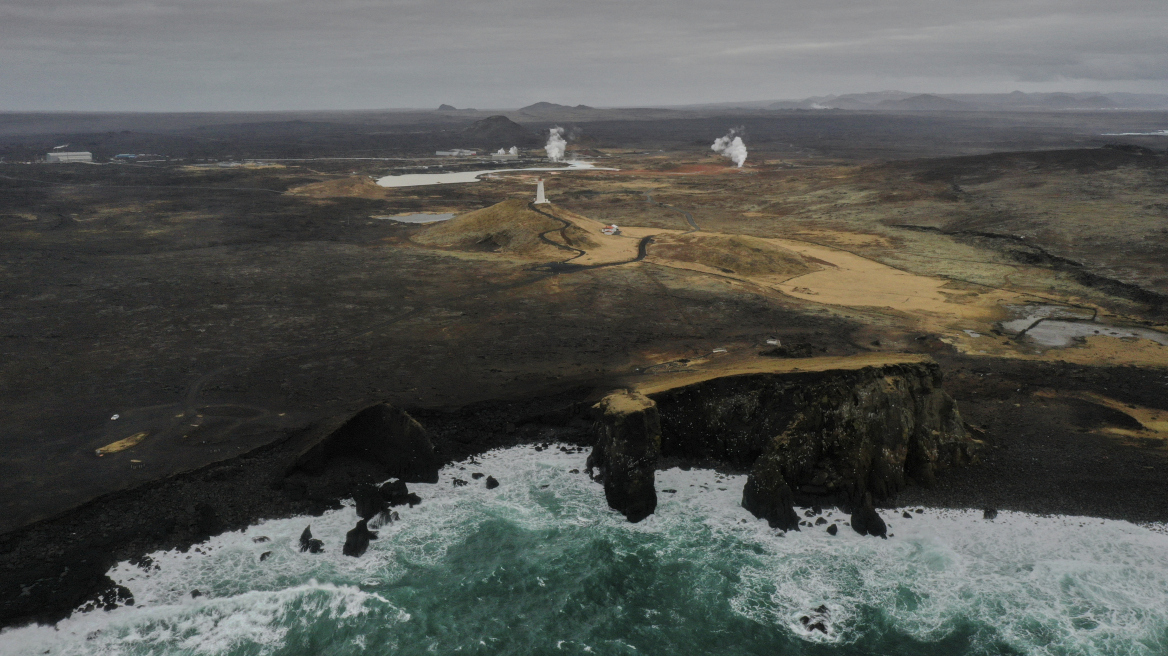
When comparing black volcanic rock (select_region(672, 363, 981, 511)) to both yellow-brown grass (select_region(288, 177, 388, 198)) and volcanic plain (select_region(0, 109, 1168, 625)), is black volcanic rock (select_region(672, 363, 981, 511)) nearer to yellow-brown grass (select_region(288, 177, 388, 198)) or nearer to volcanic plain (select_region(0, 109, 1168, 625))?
volcanic plain (select_region(0, 109, 1168, 625))

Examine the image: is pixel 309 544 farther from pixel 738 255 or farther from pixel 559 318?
pixel 738 255

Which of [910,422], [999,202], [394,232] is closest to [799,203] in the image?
[999,202]

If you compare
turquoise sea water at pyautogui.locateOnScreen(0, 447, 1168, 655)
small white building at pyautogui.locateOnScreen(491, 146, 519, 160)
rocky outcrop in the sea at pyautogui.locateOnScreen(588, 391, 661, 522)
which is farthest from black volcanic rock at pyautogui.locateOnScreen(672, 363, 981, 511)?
small white building at pyautogui.locateOnScreen(491, 146, 519, 160)

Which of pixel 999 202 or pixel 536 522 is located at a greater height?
pixel 999 202

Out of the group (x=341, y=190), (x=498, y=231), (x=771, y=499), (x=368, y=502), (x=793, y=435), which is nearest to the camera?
(x=368, y=502)

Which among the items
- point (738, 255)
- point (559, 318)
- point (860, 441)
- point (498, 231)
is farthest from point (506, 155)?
point (860, 441)

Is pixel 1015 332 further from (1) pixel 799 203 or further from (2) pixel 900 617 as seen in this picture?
(1) pixel 799 203
